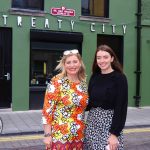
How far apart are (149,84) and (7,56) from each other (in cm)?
540

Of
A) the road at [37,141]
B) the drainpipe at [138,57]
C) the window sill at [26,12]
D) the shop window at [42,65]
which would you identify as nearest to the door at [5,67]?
the window sill at [26,12]

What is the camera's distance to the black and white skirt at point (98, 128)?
3.71 metres

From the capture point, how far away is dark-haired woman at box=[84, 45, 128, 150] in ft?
11.9

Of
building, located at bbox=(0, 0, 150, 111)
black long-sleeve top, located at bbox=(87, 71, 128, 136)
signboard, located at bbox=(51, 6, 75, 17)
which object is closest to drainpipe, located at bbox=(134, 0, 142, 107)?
building, located at bbox=(0, 0, 150, 111)

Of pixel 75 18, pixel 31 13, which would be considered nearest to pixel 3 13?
pixel 31 13

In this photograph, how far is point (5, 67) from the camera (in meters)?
13.0

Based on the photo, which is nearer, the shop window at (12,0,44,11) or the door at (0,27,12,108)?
the door at (0,27,12,108)

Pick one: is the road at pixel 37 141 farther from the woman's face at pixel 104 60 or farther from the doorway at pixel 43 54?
the woman's face at pixel 104 60

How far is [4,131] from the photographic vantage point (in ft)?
31.2

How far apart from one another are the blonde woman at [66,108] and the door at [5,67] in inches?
365

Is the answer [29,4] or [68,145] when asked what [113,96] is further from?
[29,4]

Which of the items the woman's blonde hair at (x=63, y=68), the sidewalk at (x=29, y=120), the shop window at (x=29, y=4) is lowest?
the sidewalk at (x=29, y=120)

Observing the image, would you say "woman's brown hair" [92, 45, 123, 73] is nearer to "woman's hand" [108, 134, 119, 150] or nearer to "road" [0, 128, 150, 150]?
"woman's hand" [108, 134, 119, 150]

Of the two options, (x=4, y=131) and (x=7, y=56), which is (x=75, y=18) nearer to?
(x=7, y=56)
